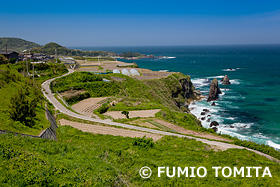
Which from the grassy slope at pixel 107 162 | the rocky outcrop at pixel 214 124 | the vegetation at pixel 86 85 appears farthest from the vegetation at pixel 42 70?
the rocky outcrop at pixel 214 124

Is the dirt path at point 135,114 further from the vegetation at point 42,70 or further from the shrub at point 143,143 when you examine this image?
the vegetation at point 42,70

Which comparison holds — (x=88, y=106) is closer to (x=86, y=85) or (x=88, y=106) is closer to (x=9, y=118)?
(x=86, y=85)

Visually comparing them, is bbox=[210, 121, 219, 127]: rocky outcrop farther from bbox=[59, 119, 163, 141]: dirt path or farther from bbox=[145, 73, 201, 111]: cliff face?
bbox=[59, 119, 163, 141]: dirt path

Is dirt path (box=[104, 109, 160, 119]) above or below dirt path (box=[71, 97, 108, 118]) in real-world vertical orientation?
below

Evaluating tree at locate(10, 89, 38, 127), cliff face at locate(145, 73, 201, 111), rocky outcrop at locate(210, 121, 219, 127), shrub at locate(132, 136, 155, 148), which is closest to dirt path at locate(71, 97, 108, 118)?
tree at locate(10, 89, 38, 127)

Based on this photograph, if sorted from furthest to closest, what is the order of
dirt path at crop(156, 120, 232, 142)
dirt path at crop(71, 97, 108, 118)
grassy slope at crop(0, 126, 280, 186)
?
1. dirt path at crop(71, 97, 108, 118)
2. dirt path at crop(156, 120, 232, 142)
3. grassy slope at crop(0, 126, 280, 186)

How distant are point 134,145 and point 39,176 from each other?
967 centimetres

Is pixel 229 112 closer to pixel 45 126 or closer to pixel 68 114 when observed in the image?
pixel 68 114

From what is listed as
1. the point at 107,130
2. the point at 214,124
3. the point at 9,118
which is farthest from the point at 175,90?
the point at 9,118

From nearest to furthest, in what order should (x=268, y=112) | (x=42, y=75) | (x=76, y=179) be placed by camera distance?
(x=76, y=179) < (x=42, y=75) < (x=268, y=112)

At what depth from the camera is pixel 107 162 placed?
13375mm

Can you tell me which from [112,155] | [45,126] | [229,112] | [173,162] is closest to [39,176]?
[112,155]

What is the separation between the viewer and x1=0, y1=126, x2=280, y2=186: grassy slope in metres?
9.69

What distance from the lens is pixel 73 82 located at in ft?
146
